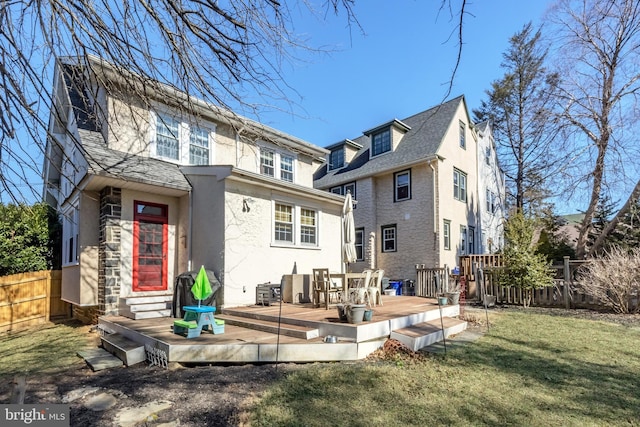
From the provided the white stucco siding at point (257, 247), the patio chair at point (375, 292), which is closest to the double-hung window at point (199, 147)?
the white stucco siding at point (257, 247)

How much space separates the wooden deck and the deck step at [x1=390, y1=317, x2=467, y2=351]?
0.03 metres

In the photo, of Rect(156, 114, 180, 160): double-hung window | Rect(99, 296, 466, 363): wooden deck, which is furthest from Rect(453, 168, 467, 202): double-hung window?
Rect(156, 114, 180, 160): double-hung window

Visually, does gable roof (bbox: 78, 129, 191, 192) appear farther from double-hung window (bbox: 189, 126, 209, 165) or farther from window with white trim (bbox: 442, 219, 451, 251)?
window with white trim (bbox: 442, 219, 451, 251)

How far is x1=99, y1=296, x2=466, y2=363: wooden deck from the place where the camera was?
5418 millimetres

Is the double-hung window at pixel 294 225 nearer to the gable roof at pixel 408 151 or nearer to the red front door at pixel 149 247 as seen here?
the red front door at pixel 149 247

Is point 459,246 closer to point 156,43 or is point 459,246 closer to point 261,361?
point 261,361

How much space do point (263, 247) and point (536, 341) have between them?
6693 mm

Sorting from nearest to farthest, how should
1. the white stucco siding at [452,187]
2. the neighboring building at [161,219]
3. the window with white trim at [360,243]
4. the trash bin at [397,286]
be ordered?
the neighboring building at [161,219] → the trash bin at [397,286] → the white stucco siding at [452,187] → the window with white trim at [360,243]

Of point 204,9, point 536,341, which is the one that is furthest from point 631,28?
point 204,9

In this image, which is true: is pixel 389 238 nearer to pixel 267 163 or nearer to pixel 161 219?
pixel 267 163

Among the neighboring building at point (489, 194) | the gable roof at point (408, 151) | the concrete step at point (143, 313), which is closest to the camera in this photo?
the concrete step at point (143, 313)

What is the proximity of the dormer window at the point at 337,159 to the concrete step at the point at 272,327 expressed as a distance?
46.8ft

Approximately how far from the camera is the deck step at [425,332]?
6086mm

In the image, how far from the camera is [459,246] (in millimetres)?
17422
